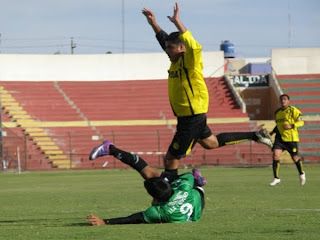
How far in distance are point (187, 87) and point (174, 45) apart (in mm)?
709

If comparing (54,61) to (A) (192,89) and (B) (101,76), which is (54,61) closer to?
(B) (101,76)

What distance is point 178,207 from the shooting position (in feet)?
35.3

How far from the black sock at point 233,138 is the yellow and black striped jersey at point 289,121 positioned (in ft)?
27.6

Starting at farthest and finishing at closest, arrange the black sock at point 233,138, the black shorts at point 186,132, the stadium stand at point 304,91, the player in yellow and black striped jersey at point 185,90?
1. the stadium stand at point 304,91
2. the black sock at point 233,138
3. the black shorts at point 186,132
4. the player in yellow and black striped jersey at point 185,90

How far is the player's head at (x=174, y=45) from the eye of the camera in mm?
11711

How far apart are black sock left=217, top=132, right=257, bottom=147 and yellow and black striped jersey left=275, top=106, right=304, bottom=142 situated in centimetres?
842

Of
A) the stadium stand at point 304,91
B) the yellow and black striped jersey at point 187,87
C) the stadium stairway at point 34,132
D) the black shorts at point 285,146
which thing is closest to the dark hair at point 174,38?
the yellow and black striped jersey at point 187,87

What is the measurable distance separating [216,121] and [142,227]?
1456 inches

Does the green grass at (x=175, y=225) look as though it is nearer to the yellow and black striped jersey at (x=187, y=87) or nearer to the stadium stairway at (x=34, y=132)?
the yellow and black striped jersey at (x=187, y=87)

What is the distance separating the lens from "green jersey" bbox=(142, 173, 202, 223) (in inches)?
422

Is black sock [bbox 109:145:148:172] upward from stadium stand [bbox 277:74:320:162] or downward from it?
upward

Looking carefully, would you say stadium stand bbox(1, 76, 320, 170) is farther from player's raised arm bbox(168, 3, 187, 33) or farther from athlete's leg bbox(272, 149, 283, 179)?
player's raised arm bbox(168, 3, 187, 33)

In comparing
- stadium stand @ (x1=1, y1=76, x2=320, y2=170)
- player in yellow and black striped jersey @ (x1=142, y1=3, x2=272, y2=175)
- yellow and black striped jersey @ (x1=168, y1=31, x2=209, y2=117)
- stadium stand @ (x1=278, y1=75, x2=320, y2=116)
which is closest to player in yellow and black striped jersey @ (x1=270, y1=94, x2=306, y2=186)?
player in yellow and black striped jersey @ (x1=142, y1=3, x2=272, y2=175)

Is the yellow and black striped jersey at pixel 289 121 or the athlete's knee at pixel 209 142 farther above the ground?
the athlete's knee at pixel 209 142
